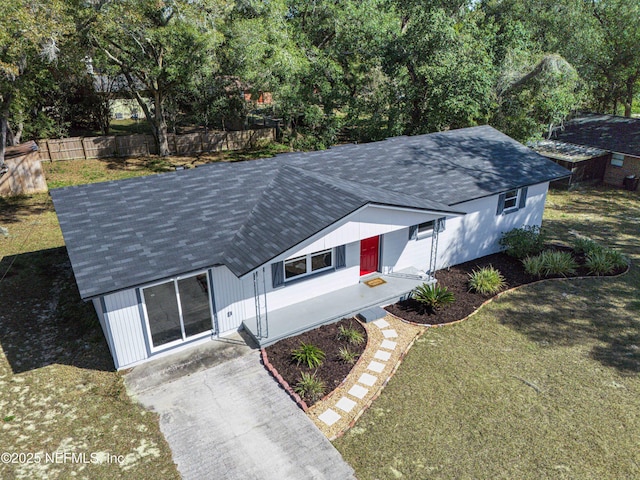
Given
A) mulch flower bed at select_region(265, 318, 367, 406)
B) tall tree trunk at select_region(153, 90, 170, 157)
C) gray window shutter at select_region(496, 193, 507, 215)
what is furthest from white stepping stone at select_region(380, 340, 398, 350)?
tall tree trunk at select_region(153, 90, 170, 157)

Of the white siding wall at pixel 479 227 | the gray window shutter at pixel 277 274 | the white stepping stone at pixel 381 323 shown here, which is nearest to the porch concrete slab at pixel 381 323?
the white stepping stone at pixel 381 323

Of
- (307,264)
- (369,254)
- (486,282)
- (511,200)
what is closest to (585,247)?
(511,200)

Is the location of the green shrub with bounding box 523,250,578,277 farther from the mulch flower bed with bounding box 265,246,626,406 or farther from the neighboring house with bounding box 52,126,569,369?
the neighboring house with bounding box 52,126,569,369

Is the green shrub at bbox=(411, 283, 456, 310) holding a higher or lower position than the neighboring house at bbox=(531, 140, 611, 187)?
lower

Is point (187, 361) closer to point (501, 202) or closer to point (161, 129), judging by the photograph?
point (501, 202)

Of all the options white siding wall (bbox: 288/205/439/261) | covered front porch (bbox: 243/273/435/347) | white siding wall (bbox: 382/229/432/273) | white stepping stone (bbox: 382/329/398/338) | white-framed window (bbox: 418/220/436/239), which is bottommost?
white stepping stone (bbox: 382/329/398/338)

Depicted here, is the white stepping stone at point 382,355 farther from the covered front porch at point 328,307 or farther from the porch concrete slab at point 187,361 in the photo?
the porch concrete slab at point 187,361

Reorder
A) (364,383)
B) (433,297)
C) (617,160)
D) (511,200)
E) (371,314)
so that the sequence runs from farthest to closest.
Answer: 1. (617,160)
2. (511,200)
3. (433,297)
4. (371,314)
5. (364,383)
